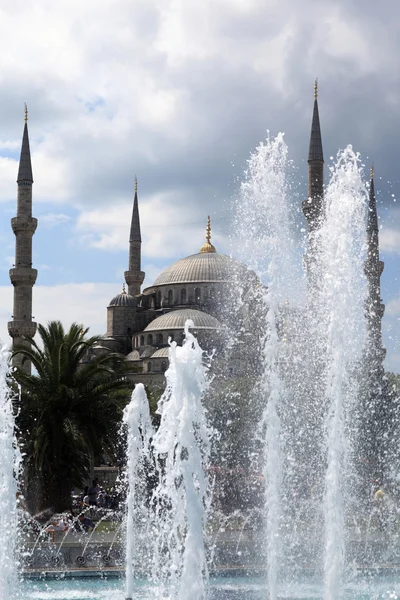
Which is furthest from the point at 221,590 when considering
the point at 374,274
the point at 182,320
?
the point at 182,320

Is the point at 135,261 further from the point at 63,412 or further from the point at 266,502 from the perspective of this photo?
the point at 266,502

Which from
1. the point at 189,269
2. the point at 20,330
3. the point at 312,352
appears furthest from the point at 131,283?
the point at 312,352

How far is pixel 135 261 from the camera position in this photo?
63.1 m

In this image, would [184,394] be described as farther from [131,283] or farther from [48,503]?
[131,283]

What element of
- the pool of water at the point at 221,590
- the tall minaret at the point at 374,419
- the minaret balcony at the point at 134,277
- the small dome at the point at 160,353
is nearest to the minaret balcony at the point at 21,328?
the small dome at the point at 160,353

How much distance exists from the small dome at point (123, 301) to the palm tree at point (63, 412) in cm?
4053

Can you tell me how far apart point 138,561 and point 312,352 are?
853cm

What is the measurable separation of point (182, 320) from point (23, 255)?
54.0 ft

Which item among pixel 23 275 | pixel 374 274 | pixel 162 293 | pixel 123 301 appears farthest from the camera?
pixel 162 293

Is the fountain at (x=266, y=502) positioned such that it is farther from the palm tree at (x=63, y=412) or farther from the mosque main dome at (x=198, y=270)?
the mosque main dome at (x=198, y=270)

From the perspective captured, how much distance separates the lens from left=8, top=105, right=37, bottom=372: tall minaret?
3925 cm

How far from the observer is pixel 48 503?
19.3 metres

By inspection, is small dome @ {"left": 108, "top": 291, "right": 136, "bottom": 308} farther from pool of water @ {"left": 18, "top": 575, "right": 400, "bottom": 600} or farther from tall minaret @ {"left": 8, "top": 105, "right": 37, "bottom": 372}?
pool of water @ {"left": 18, "top": 575, "right": 400, "bottom": 600}

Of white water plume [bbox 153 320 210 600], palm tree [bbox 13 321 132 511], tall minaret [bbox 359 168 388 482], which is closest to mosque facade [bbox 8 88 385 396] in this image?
tall minaret [bbox 359 168 388 482]
